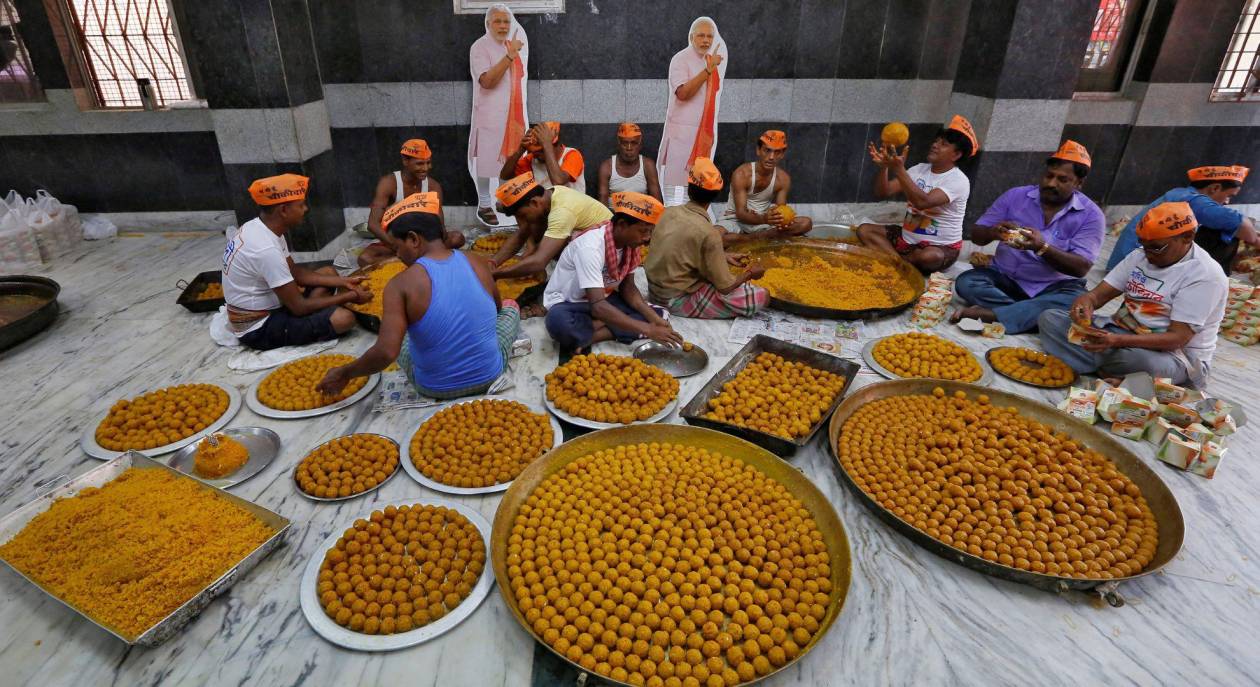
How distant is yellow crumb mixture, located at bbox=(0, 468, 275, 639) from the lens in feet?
8.29

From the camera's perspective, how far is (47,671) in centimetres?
246

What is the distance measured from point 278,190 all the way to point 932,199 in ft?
18.2

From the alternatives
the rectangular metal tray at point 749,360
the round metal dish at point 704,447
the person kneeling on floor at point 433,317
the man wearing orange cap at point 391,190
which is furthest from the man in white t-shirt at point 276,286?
the rectangular metal tray at point 749,360

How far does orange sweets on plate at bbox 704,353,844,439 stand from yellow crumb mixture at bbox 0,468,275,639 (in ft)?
8.41

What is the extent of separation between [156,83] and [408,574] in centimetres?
778

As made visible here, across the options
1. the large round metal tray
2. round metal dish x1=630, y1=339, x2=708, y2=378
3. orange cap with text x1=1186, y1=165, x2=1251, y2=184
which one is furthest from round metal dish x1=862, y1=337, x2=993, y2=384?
orange cap with text x1=1186, y1=165, x2=1251, y2=184

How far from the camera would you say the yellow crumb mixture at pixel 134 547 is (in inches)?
99.4

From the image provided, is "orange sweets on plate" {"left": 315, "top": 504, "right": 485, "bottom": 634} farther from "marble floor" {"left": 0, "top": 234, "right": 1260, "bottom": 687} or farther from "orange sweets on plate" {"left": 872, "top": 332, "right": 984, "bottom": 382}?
"orange sweets on plate" {"left": 872, "top": 332, "right": 984, "bottom": 382}

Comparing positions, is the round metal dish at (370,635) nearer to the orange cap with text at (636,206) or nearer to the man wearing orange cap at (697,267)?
the orange cap with text at (636,206)

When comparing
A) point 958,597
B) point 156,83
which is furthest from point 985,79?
point 156,83

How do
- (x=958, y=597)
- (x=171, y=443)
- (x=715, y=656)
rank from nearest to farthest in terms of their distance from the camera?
(x=715, y=656) → (x=958, y=597) → (x=171, y=443)

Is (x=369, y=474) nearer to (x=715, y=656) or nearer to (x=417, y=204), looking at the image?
(x=417, y=204)

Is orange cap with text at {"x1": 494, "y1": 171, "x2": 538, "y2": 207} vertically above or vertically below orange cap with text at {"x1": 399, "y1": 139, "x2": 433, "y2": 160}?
below

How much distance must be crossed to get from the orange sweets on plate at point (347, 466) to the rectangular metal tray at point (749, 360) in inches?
67.2
